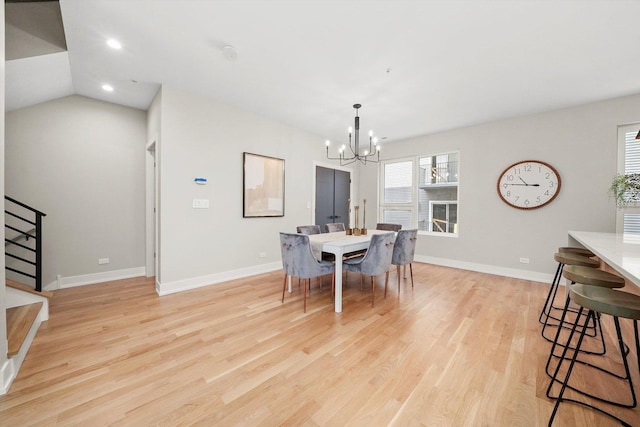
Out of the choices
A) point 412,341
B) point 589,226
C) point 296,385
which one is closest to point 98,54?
point 296,385

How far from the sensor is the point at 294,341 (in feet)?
6.84

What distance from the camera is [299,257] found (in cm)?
265

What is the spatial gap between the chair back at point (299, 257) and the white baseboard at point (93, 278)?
288 centimetres

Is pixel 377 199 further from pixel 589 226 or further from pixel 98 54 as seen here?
pixel 98 54

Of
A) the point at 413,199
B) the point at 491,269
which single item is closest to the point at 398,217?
the point at 413,199

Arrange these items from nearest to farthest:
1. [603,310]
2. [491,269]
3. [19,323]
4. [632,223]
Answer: [603,310] < [19,323] < [632,223] < [491,269]

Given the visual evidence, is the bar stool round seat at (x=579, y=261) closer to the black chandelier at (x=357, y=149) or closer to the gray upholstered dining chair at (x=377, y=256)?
the gray upholstered dining chair at (x=377, y=256)

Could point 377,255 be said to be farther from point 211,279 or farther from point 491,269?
point 491,269

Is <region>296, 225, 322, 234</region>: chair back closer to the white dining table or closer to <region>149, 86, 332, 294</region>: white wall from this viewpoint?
the white dining table

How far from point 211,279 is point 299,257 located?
5.67 feet

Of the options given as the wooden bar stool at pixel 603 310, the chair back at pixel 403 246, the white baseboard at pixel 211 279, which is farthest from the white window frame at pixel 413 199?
the wooden bar stool at pixel 603 310

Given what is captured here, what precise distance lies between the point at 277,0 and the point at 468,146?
415 centimetres

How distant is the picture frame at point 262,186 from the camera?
3.97 meters

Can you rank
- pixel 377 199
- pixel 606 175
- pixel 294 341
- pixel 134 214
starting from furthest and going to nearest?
pixel 377 199 < pixel 134 214 < pixel 606 175 < pixel 294 341
